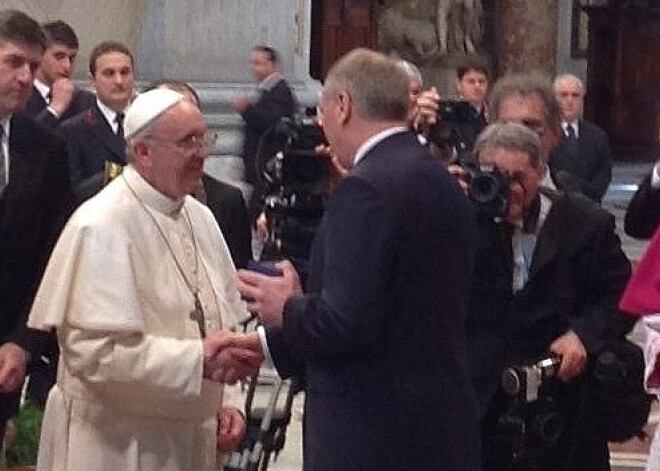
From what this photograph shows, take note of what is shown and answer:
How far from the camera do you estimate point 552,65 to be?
63.6ft

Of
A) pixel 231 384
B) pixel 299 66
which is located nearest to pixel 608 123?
pixel 299 66

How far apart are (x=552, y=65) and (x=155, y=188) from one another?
15074 millimetres

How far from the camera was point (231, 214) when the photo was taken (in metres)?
6.45

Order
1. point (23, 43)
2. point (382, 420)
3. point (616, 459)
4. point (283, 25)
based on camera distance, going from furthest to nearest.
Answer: point (283, 25)
point (616, 459)
point (23, 43)
point (382, 420)

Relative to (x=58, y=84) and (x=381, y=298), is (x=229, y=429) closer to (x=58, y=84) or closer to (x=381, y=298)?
(x=381, y=298)

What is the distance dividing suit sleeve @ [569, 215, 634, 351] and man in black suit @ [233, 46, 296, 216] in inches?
190

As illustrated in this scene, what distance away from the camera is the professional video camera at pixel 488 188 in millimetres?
5145

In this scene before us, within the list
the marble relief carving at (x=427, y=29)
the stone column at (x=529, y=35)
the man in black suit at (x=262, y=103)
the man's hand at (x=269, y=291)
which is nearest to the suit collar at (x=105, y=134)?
the man in black suit at (x=262, y=103)

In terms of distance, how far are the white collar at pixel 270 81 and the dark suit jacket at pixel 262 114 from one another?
33mm

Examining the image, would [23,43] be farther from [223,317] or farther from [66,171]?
[223,317]

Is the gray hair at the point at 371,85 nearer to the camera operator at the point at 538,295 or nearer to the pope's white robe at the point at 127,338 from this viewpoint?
the pope's white robe at the point at 127,338

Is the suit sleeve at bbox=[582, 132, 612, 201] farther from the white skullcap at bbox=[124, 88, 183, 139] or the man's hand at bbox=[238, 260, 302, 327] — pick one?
the man's hand at bbox=[238, 260, 302, 327]

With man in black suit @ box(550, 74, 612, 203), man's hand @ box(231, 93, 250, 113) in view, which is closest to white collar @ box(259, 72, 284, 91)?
man's hand @ box(231, 93, 250, 113)

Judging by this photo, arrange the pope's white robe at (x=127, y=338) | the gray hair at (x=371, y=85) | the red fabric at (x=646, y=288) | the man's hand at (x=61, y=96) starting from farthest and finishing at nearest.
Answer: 1. the man's hand at (x=61, y=96)
2. the red fabric at (x=646, y=288)
3. the pope's white robe at (x=127, y=338)
4. the gray hair at (x=371, y=85)
